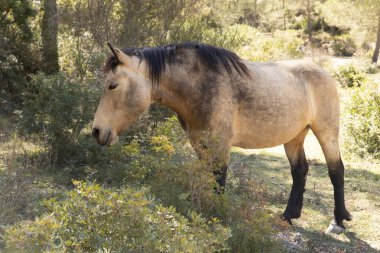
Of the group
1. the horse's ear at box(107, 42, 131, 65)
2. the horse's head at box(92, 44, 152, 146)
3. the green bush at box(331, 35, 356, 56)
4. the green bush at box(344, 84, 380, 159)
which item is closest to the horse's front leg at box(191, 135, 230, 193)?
the horse's head at box(92, 44, 152, 146)

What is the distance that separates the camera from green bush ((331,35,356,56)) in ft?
109

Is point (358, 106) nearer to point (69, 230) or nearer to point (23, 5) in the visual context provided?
point (23, 5)

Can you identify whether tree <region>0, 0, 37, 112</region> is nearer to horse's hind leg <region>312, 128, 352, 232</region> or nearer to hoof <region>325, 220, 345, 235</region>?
horse's hind leg <region>312, 128, 352, 232</region>

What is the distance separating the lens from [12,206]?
4.50 metres

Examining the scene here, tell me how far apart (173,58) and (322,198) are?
357 cm

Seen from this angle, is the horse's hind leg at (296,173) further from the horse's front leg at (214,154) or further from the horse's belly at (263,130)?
the horse's front leg at (214,154)

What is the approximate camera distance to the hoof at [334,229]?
5759mm

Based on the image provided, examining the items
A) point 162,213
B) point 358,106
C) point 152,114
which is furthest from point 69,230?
point 358,106

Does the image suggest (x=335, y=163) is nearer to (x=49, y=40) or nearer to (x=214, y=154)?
(x=214, y=154)

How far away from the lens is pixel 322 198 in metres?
7.19

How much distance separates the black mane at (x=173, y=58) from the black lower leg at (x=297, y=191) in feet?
5.50

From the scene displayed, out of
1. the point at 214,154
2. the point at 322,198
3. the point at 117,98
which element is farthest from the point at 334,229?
the point at 117,98

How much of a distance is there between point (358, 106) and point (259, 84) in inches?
258

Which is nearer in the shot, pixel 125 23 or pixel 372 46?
pixel 125 23
